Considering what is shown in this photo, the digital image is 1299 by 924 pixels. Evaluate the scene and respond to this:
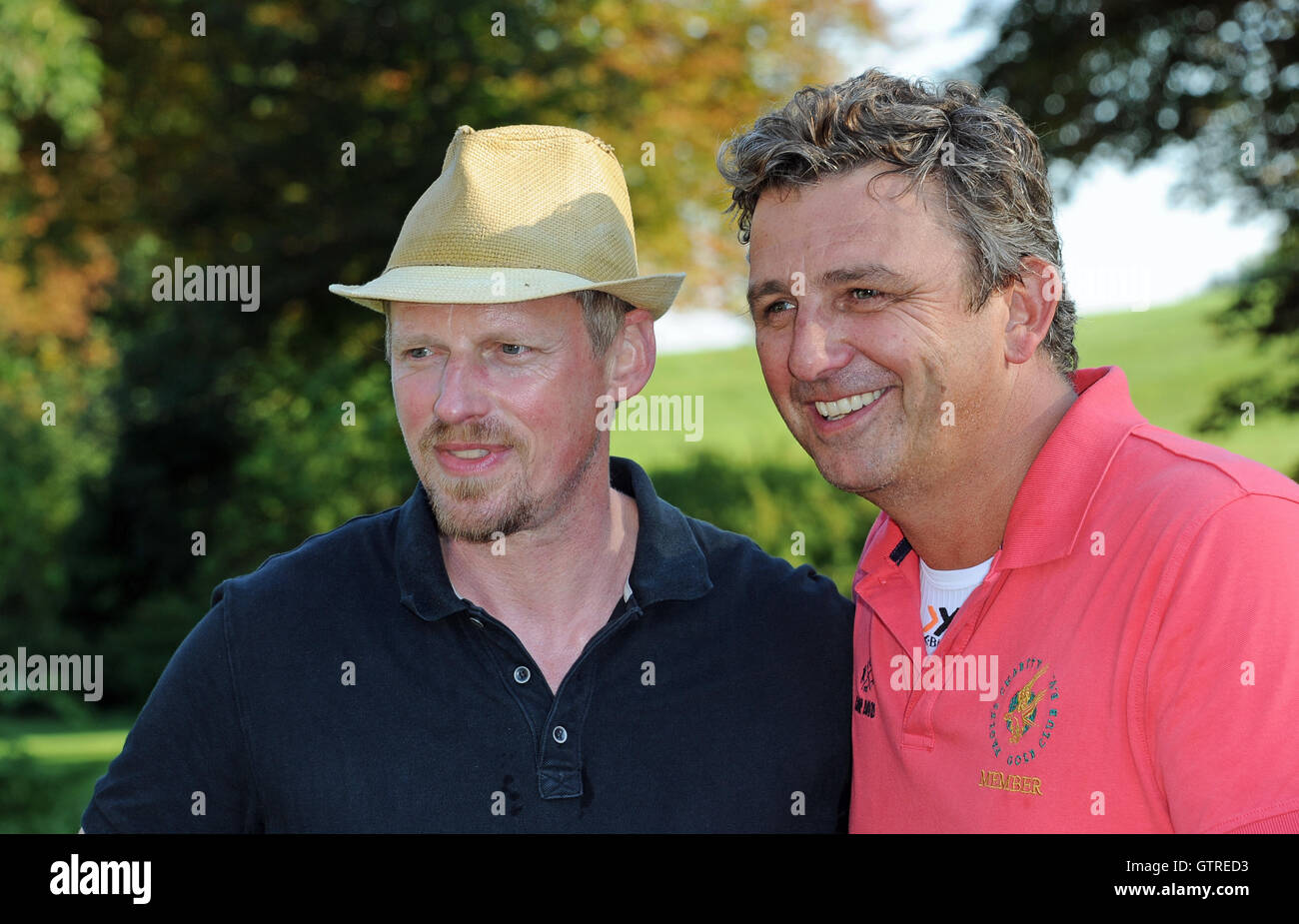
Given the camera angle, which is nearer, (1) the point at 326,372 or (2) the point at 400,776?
(2) the point at 400,776

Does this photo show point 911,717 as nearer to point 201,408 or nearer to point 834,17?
point 201,408

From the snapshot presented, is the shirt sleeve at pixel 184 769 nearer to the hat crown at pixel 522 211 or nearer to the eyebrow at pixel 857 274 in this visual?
the hat crown at pixel 522 211

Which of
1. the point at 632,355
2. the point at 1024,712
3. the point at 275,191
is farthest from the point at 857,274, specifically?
the point at 275,191

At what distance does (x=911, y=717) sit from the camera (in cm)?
276

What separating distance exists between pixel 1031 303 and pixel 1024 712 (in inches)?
38.6

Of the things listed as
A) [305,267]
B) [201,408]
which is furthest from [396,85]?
[201,408]

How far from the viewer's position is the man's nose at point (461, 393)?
288 cm

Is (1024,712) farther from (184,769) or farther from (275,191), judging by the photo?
(275,191)

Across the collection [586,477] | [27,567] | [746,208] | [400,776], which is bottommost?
[400,776]

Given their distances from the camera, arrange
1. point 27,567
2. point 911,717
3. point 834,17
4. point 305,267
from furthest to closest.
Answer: point 834,17 < point 27,567 < point 305,267 < point 911,717

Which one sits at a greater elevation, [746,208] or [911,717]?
[746,208]

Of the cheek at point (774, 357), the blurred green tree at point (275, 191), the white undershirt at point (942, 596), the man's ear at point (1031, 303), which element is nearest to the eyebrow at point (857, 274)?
the cheek at point (774, 357)

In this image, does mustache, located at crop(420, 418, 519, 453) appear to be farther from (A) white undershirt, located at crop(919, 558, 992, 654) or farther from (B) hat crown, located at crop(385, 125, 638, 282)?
(A) white undershirt, located at crop(919, 558, 992, 654)

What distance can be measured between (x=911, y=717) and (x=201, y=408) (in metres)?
11.5
